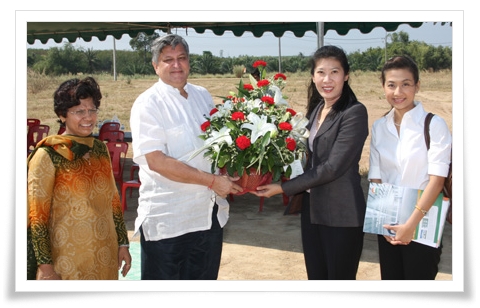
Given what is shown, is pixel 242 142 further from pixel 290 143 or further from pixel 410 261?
pixel 410 261

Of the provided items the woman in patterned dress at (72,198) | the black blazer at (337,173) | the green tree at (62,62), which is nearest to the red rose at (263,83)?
the black blazer at (337,173)

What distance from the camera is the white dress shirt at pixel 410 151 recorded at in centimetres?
265

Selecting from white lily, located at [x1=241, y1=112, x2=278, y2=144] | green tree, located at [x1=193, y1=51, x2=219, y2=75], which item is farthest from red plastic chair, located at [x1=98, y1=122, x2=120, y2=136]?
green tree, located at [x1=193, y1=51, x2=219, y2=75]

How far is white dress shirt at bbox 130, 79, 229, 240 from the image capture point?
280cm

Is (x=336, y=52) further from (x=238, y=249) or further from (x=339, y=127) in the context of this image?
(x=238, y=249)

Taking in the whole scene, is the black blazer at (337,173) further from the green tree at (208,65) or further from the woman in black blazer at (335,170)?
the green tree at (208,65)

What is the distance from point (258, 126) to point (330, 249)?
0.78 m

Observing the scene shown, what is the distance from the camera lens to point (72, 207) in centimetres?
256

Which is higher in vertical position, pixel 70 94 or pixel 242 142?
pixel 70 94

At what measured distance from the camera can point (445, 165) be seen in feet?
8.67

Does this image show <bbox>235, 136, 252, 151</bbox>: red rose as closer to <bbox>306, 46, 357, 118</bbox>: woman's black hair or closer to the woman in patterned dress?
<bbox>306, 46, 357, 118</bbox>: woman's black hair

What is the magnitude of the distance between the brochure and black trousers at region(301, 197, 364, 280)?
0.11 m

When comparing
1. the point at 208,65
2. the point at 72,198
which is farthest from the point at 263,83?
the point at 208,65
